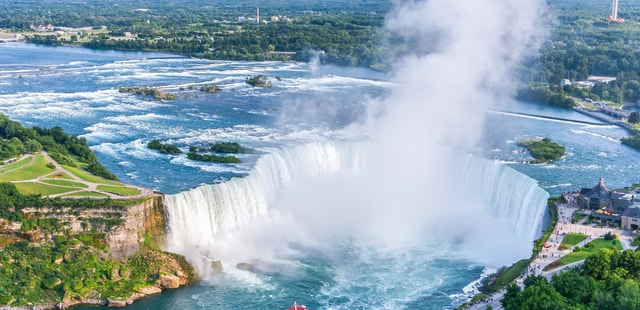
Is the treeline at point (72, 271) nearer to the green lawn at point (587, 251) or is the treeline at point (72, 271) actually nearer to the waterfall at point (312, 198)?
the waterfall at point (312, 198)

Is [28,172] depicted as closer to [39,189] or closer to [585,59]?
[39,189]

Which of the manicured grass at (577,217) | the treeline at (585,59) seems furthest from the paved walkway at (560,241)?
the treeline at (585,59)

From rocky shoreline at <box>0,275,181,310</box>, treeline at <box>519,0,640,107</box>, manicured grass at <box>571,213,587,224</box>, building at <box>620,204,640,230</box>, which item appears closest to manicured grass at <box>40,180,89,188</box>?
rocky shoreline at <box>0,275,181,310</box>

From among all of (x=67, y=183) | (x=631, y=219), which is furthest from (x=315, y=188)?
(x=631, y=219)

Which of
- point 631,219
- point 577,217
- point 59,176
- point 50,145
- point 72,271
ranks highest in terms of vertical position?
point 50,145

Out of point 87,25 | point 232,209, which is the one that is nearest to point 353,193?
point 232,209

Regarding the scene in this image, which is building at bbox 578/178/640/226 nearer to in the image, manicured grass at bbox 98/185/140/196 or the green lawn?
the green lawn
